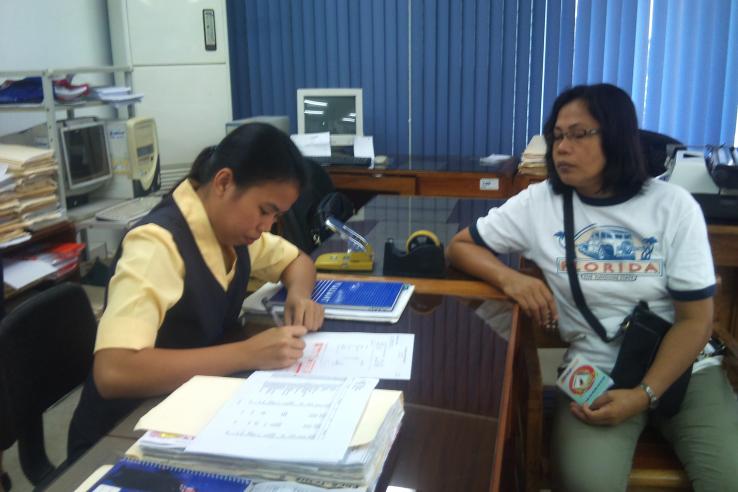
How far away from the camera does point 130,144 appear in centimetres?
315

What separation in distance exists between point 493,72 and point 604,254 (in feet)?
7.53

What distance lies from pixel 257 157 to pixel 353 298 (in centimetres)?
42

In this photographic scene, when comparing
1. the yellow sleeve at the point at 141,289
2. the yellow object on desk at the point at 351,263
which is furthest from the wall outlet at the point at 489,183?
the yellow sleeve at the point at 141,289

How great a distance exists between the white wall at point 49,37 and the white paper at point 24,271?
0.78m

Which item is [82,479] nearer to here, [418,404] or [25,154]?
[418,404]

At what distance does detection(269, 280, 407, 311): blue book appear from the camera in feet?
4.78

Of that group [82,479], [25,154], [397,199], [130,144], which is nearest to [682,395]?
[82,479]

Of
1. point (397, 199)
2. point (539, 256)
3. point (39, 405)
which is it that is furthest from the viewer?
point (397, 199)

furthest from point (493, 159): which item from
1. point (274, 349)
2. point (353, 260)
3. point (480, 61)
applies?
point (274, 349)

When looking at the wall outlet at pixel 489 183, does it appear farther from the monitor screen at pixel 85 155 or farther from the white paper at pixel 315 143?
the monitor screen at pixel 85 155

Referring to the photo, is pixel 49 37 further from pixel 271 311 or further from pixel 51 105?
pixel 271 311

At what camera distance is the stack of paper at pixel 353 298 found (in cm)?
143

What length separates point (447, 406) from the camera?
1.07 metres

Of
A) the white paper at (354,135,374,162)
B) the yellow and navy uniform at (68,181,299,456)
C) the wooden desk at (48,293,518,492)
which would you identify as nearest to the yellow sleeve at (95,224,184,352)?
the yellow and navy uniform at (68,181,299,456)
